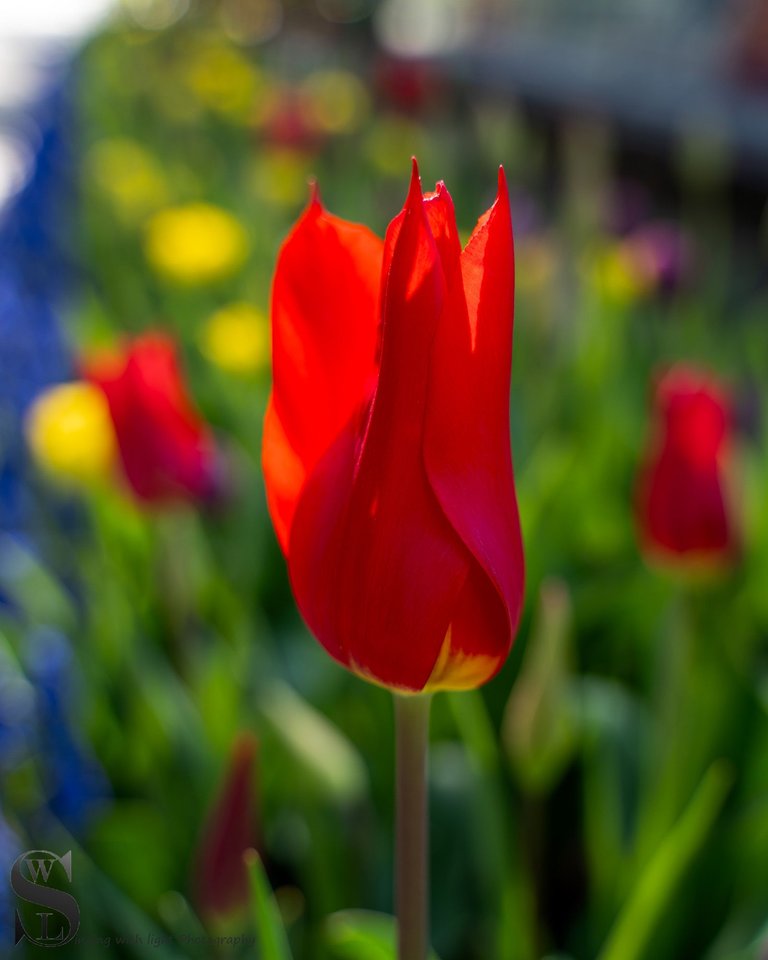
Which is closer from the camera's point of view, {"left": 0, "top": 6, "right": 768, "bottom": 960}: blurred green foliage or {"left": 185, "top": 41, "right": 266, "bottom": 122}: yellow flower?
{"left": 0, "top": 6, "right": 768, "bottom": 960}: blurred green foliage

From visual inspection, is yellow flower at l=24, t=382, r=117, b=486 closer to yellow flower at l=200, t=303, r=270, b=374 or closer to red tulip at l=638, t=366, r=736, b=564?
yellow flower at l=200, t=303, r=270, b=374

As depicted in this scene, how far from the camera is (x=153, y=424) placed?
0.74m

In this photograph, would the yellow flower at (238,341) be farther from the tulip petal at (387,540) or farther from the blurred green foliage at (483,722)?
the tulip petal at (387,540)

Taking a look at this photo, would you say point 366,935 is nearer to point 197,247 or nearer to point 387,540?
point 387,540

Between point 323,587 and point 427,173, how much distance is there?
7.18 ft

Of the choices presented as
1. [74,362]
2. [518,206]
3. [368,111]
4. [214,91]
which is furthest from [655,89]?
[74,362]

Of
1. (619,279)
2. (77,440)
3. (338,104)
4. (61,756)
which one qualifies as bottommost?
(61,756)

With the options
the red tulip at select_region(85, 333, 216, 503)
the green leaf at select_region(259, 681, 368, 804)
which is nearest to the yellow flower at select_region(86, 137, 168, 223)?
the red tulip at select_region(85, 333, 216, 503)

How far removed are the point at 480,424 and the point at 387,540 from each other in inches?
1.7

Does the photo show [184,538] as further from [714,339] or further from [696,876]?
[714,339]

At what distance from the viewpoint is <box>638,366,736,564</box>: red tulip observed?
2.11ft

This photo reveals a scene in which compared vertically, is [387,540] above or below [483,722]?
above

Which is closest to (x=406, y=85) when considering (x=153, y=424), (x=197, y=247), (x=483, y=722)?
(x=197, y=247)

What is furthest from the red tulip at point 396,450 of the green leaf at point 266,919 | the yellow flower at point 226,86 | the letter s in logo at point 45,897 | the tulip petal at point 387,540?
the yellow flower at point 226,86
